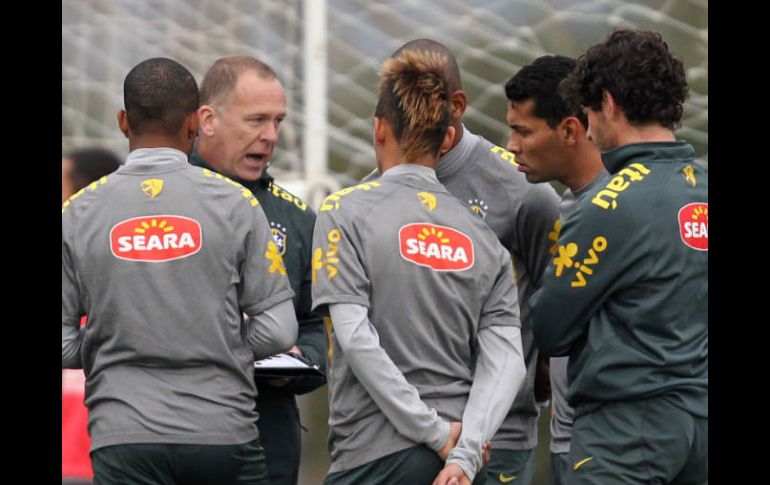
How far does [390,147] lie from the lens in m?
3.80

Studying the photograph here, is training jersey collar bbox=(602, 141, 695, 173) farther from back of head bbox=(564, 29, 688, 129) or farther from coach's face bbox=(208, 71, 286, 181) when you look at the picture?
coach's face bbox=(208, 71, 286, 181)

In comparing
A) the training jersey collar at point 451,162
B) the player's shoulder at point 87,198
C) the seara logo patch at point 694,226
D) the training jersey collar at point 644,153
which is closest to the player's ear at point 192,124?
the player's shoulder at point 87,198

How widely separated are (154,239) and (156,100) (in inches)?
16.1

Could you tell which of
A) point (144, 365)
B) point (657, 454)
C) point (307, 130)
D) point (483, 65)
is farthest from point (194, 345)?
point (483, 65)

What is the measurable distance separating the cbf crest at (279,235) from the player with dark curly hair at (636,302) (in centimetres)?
86

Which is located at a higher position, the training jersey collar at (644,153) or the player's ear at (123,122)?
the training jersey collar at (644,153)

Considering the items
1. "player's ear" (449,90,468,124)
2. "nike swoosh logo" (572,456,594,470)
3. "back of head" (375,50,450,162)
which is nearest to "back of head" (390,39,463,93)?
"player's ear" (449,90,468,124)

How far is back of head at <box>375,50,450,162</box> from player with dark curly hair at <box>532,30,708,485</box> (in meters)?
0.44

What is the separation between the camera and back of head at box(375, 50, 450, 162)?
3.74 m

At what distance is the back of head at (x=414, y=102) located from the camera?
3.74 metres

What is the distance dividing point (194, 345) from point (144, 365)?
0.47 ft

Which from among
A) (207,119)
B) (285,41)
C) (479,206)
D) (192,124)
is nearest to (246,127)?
(207,119)

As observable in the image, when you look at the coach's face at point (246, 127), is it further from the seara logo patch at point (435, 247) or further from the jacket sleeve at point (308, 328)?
the seara logo patch at point (435, 247)

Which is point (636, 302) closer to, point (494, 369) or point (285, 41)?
point (494, 369)
